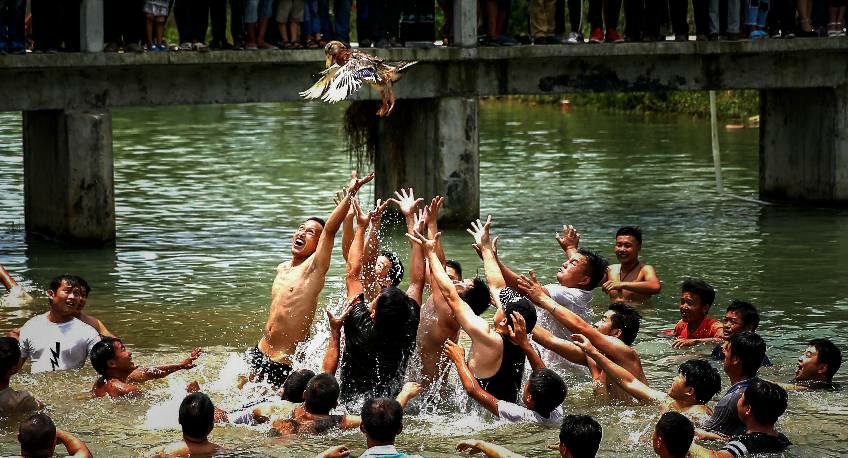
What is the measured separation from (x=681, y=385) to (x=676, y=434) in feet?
4.96

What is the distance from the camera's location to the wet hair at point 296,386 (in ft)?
31.9

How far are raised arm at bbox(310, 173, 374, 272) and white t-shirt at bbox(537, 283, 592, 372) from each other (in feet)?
5.77

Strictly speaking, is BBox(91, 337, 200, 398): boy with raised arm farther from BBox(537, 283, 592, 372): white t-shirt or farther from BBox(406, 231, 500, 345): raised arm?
BBox(537, 283, 592, 372): white t-shirt

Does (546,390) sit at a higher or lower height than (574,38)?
lower

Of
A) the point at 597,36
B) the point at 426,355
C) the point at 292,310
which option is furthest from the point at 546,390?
the point at 597,36

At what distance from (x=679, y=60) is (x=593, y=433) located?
11553 millimetres

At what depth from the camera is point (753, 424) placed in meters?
9.23

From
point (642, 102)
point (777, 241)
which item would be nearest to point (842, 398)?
point (777, 241)

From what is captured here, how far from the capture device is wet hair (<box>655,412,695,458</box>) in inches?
321

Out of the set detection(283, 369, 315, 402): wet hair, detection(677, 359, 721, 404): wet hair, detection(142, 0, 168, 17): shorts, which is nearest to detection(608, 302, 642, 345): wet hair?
detection(677, 359, 721, 404): wet hair

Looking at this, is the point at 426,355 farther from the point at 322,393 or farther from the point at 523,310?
the point at 322,393

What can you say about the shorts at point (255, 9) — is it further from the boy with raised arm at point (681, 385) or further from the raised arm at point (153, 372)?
the boy with raised arm at point (681, 385)

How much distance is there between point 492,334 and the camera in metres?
9.74

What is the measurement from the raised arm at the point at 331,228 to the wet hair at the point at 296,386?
3.25ft
